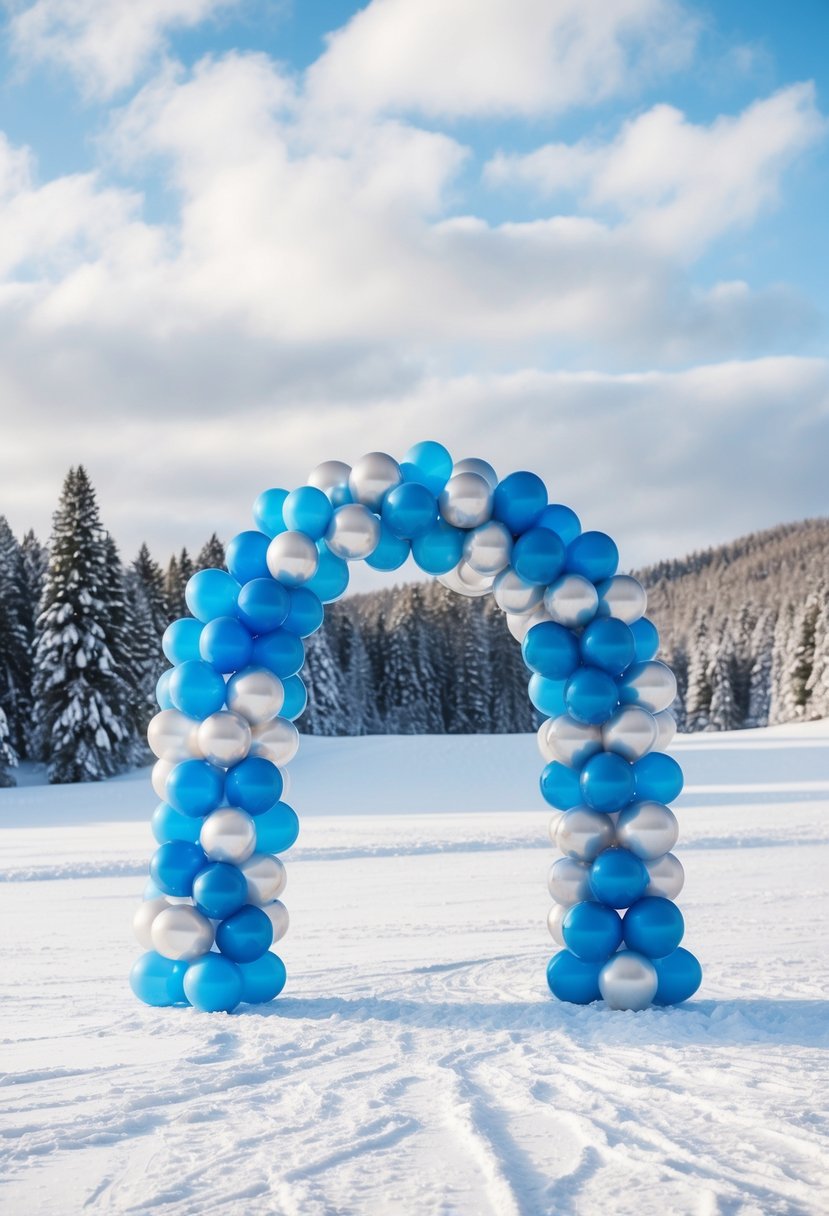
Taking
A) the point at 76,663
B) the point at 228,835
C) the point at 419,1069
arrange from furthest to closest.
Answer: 1. the point at 76,663
2. the point at 228,835
3. the point at 419,1069

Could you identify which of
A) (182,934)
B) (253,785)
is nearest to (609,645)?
(253,785)

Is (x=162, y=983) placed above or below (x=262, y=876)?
below

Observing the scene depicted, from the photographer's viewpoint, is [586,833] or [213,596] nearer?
[586,833]

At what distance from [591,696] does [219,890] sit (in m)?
2.98

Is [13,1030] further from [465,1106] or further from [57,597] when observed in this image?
[57,597]

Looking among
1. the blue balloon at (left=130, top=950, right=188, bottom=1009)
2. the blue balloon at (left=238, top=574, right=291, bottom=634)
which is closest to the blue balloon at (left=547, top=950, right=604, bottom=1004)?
the blue balloon at (left=130, top=950, right=188, bottom=1009)

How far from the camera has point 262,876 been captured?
24.6ft

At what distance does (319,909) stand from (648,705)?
5404mm

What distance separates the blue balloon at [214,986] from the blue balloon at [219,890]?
345 mm

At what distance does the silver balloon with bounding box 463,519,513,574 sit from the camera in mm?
7816

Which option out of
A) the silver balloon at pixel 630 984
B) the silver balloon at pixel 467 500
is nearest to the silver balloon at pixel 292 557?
the silver balloon at pixel 467 500

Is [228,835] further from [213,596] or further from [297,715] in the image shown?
[213,596]

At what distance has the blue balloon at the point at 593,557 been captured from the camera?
7945 mm

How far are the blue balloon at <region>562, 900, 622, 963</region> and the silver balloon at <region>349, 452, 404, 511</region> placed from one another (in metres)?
3.35
